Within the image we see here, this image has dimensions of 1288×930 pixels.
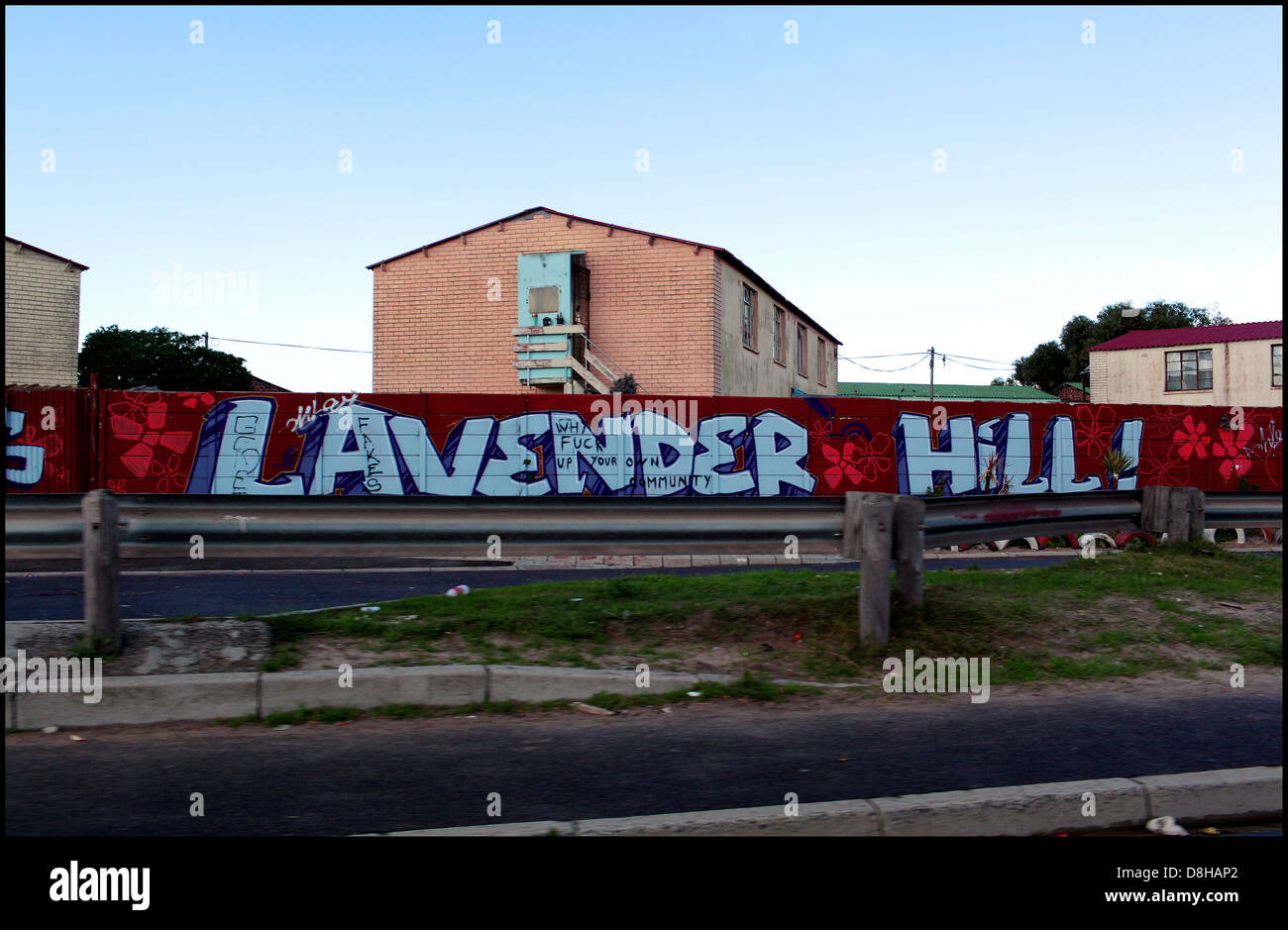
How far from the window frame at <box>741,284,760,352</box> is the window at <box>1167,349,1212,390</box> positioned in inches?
991

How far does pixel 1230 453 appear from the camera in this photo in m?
19.1

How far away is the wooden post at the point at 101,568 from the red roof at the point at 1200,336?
1743 inches

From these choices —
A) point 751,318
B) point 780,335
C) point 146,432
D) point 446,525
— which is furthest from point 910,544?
point 780,335

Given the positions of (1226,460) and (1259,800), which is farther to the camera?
(1226,460)

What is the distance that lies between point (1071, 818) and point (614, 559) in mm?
10015

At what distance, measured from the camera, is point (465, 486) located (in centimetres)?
1675

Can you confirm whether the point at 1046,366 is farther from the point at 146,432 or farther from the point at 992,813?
the point at 992,813

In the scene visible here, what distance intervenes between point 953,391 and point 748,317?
105ft

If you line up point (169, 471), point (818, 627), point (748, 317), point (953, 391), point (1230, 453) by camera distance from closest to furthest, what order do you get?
point (818, 627) → point (169, 471) → point (1230, 453) → point (748, 317) → point (953, 391)

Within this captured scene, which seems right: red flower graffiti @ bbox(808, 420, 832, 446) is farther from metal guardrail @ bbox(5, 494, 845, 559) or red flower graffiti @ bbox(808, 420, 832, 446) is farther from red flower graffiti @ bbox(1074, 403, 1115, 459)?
metal guardrail @ bbox(5, 494, 845, 559)

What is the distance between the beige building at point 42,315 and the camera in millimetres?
26625

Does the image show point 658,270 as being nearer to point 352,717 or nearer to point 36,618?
point 36,618

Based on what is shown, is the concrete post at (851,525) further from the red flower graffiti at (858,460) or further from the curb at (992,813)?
the red flower graffiti at (858,460)
